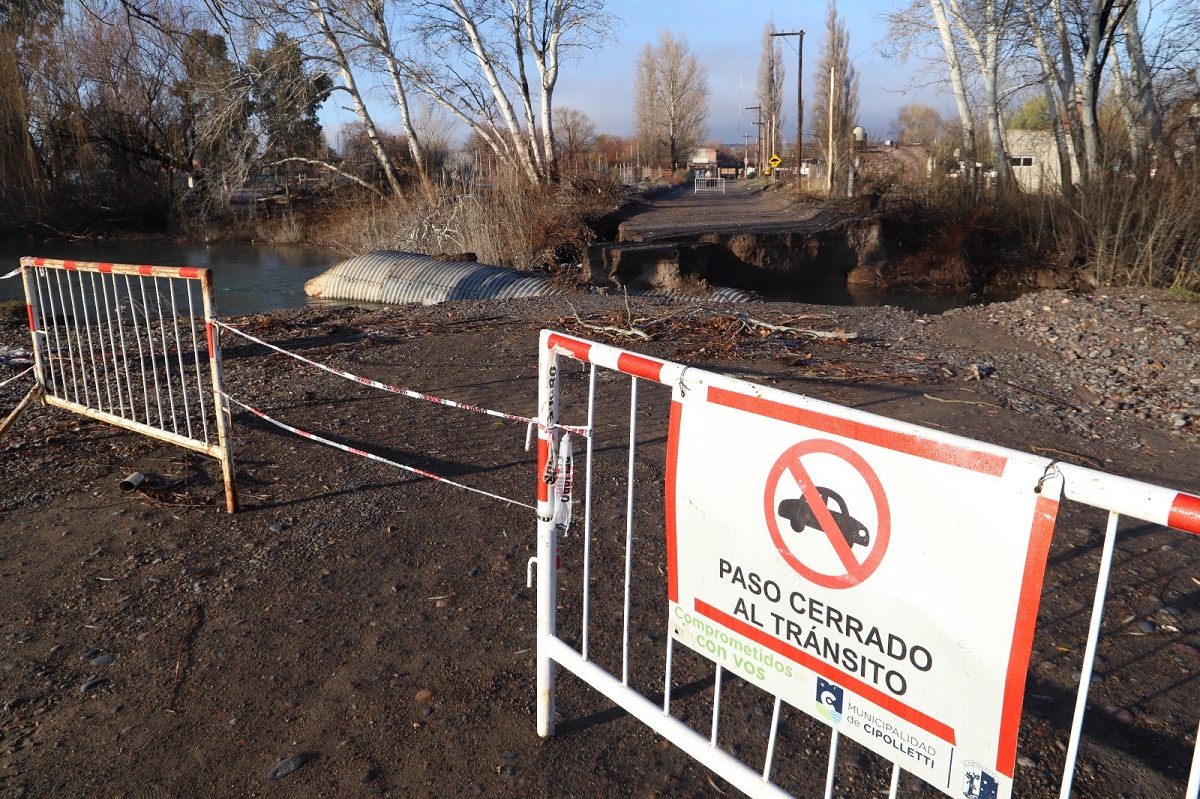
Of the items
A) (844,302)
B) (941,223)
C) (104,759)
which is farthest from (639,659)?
(941,223)

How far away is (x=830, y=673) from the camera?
2.12 m

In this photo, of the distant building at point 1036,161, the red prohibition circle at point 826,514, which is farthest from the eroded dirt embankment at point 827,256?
the red prohibition circle at point 826,514

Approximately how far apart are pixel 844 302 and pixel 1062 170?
541 cm

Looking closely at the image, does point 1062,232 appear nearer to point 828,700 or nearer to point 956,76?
point 956,76

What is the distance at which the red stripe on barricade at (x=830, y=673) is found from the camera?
6.36ft

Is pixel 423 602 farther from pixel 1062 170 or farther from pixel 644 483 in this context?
pixel 1062 170

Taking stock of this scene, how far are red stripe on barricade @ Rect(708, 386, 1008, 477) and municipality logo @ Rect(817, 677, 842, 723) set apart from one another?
0.63 meters

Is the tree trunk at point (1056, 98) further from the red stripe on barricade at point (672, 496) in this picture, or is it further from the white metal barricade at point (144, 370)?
the red stripe on barricade at point (672, 496)

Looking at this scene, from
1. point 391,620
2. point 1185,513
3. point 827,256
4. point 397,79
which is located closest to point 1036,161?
point 827,256

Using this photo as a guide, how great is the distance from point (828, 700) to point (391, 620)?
233cm

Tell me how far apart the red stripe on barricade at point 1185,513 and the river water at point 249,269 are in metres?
13.8

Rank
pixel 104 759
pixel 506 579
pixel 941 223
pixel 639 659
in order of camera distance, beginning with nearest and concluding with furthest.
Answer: pixel 104 759, pixel 639 659, pixel 506 579, pixel 941 223

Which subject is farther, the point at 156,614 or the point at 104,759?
the point at 156,614

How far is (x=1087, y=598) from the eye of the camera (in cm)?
403
